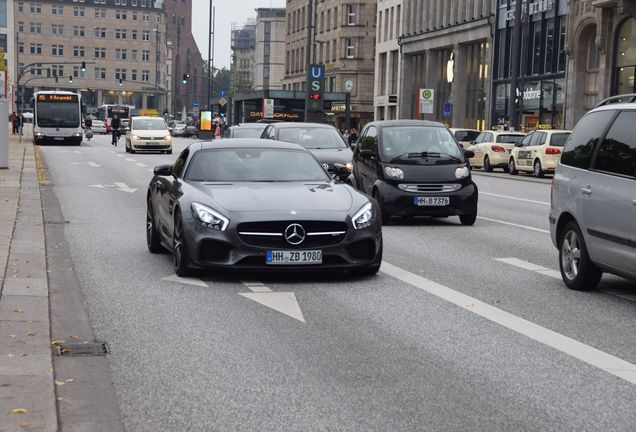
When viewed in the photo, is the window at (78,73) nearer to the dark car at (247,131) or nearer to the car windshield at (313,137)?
the dark car at (247,131)

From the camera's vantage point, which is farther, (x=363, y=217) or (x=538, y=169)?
(x=538, y=169)

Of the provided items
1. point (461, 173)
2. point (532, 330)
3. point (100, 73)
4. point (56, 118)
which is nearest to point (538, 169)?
point (461, 173)

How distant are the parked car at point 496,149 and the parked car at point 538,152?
2.19 metres

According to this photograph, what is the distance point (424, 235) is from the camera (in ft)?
53.8

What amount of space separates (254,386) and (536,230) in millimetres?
11389

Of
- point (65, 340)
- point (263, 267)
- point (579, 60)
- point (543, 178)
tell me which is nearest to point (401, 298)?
point (263, 267)

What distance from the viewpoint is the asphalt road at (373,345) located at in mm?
5992

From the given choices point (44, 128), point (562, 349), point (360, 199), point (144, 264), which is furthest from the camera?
point (44, 128)

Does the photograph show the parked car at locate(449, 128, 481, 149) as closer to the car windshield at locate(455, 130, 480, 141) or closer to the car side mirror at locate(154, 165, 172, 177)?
the car windshield at locate(455, 130, 480, 141)

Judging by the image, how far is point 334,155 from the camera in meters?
24.0

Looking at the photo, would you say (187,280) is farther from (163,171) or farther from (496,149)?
(496,149)

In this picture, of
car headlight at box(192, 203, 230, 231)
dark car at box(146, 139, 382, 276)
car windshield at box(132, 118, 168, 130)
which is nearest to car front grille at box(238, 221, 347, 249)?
dark car at box(146, 139, 382, 276)

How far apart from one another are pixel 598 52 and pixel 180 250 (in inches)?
1748

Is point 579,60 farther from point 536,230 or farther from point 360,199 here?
point 360,199
